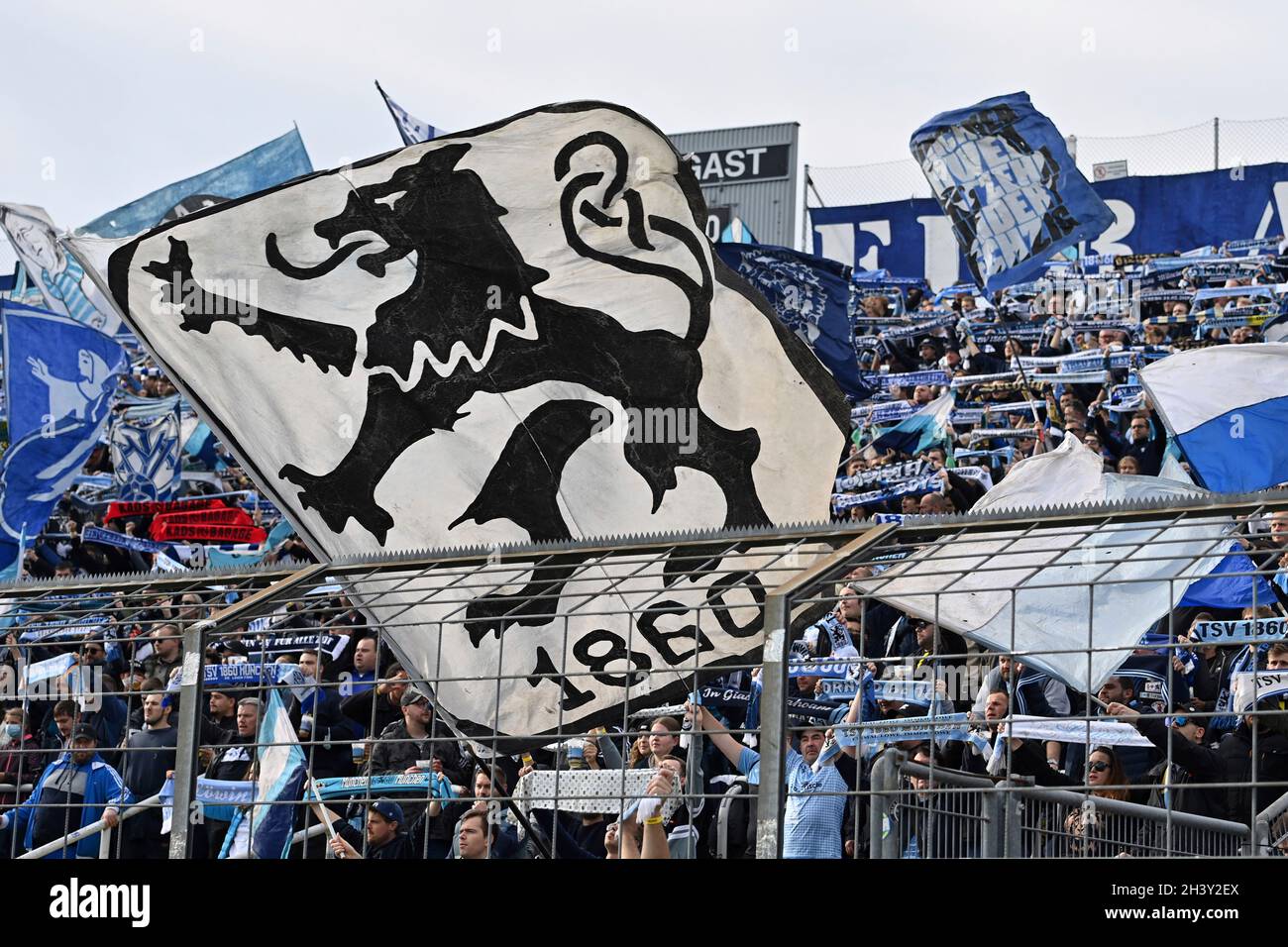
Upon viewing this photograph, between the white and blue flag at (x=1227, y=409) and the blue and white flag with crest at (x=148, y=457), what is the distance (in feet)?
33.4

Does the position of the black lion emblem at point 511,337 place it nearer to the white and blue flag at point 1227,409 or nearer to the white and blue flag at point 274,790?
the white and blue flag at point 274,790

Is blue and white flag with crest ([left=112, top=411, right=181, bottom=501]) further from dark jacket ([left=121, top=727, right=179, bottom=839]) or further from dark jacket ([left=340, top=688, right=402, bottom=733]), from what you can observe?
dark jacket ([left=121, top=727, right=179, bottom=839])

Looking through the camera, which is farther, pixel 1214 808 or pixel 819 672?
pixel 819 672

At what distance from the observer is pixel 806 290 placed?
16375 millimetres

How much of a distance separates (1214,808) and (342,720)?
5.57 metres

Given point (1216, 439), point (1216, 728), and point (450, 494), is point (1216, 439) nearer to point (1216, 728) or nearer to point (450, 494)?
point (1216, 728)

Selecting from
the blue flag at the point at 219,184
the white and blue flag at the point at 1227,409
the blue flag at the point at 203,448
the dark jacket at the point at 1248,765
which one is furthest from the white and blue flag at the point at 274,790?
the blue flag at the point at 203,448

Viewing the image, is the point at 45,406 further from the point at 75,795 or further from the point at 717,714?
the point at 717,714

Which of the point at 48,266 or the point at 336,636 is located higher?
the point at 48,266

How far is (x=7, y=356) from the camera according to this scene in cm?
1591

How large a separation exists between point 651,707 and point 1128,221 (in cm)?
2217

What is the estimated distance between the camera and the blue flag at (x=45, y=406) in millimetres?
15438

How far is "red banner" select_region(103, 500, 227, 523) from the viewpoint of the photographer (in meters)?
16.4
